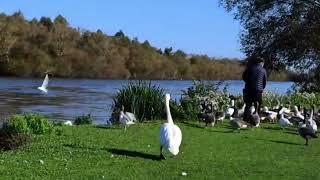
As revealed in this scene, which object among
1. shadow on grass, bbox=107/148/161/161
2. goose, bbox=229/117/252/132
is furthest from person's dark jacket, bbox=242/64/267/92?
shadow on grass, bbox=107/148/161/161

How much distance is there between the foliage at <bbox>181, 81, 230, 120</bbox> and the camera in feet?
74.9

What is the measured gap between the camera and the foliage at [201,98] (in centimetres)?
2283

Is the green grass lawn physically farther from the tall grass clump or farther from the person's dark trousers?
the tall grass clump

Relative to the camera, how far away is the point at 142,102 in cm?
2291

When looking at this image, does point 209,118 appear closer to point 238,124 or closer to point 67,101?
point 238,124

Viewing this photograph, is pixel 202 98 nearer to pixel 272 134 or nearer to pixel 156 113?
pixel 156 113

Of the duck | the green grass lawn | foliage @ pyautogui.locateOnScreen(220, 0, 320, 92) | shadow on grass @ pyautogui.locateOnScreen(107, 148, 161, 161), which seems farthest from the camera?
foliage @ pyautogui.locateOnScreen(220, 0, 320, 92)

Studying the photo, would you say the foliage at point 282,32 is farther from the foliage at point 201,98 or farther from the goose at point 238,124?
the goose at point 238,124

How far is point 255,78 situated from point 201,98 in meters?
2.92

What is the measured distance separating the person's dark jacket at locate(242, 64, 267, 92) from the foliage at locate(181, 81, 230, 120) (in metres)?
2.13

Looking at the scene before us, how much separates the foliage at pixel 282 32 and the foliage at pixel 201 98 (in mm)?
8656

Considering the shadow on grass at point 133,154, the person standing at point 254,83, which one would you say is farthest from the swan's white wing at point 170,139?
the person standing at point 254,83

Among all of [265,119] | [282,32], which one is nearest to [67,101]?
[282,32]

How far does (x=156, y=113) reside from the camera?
75.2ft
